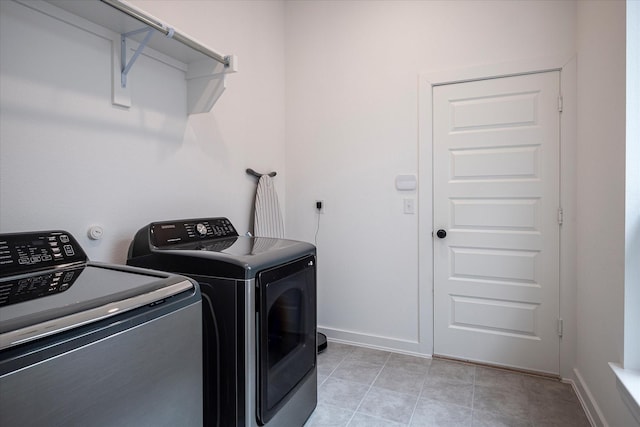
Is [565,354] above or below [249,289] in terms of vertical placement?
below

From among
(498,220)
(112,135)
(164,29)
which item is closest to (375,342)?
(498,220)

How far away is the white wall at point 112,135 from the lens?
4.21 feet

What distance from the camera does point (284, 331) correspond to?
162 cm

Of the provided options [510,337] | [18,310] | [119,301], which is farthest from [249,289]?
[510,337]

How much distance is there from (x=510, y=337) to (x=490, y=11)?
2.25 m

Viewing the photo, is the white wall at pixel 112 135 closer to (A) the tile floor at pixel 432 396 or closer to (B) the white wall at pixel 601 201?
(A) the tile floor at pixel 432 396

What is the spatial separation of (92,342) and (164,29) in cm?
127

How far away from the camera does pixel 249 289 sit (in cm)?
131

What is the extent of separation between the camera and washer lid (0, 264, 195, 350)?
683 millimetres

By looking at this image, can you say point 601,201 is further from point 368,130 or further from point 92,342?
point 92,342

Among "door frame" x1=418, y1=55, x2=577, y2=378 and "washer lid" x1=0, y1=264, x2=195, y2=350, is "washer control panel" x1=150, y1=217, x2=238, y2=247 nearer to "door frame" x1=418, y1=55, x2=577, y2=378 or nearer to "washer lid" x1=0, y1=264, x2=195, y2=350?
"washer lid" x1=0, y1=264, x2=195, y2=350

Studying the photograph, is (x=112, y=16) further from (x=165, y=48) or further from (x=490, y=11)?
(x=490, y=11)

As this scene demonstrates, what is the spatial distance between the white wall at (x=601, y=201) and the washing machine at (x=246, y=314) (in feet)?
4.55

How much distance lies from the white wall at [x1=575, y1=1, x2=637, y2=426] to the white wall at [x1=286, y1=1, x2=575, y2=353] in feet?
1.82
